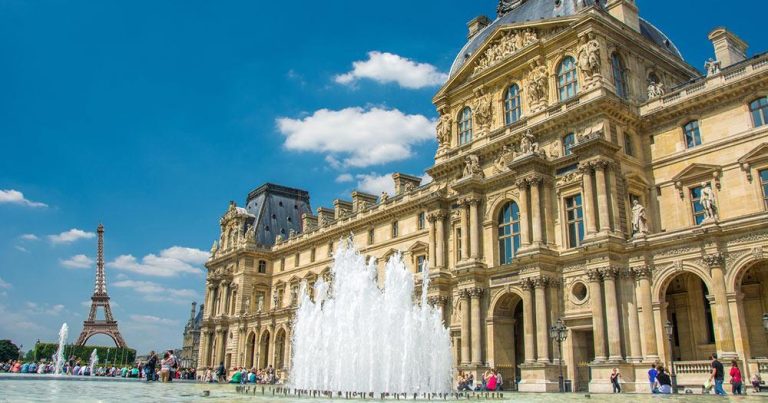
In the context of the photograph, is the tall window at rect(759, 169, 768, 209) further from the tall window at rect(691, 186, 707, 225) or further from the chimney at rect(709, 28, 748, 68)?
the chimney at rect(709, 28, 748, 68)

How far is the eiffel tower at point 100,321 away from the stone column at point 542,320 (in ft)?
335

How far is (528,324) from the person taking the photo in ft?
104

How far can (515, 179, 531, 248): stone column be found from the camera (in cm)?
3300

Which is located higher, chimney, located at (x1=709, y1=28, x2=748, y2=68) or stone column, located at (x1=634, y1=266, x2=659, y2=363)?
chimney, located at (x1=709, y1=28, x2=748, y2=68)

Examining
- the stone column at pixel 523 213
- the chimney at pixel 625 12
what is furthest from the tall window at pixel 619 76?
the stone column at pixel 523 213

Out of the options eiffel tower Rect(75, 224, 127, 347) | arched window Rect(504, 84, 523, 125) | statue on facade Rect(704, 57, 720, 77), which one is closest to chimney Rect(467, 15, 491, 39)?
arched window Rect(504, 84, 523, 125)

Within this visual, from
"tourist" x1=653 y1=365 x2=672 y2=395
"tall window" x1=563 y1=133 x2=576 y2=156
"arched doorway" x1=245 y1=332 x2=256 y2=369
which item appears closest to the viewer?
"tourist" x1=653 y1=365 x2=672 y2=395

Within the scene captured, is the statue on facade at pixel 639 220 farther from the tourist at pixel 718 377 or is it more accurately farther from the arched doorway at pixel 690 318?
the tourist at pixel 718 377

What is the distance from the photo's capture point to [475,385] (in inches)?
1319

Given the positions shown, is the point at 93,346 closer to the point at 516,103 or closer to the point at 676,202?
the point at 516,103

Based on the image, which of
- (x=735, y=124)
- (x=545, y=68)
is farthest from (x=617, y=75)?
(x=735, y=124)

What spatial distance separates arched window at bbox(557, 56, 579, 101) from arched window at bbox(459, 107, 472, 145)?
7279 mm

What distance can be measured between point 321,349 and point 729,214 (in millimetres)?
19702

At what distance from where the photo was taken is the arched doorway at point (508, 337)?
111ft
